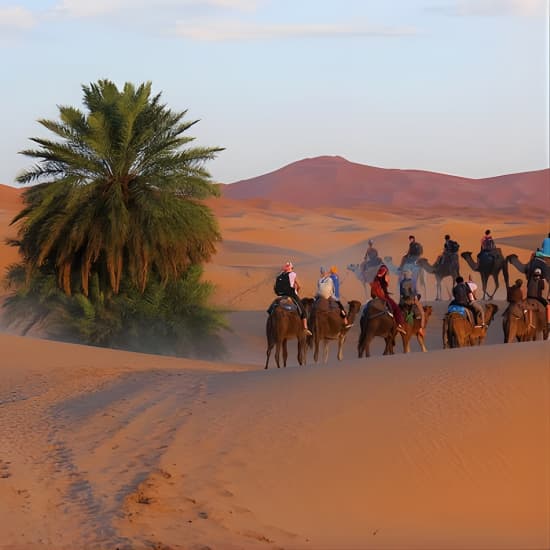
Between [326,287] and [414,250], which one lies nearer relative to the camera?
[326,287]

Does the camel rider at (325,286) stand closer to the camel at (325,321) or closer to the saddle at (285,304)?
the camel at (325,321)

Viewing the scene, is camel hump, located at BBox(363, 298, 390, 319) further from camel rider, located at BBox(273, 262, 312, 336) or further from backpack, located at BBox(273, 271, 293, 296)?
backpack, located at BBox(273, 271, 293, 296)

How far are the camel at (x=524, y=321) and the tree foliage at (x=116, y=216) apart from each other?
9260 millimetres

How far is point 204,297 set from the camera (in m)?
32.5

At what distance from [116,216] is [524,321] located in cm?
1038

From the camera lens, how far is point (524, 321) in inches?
949

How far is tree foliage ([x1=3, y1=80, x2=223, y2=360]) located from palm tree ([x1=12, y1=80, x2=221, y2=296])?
3cm

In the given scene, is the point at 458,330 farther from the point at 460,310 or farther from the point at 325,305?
the point at 325,305

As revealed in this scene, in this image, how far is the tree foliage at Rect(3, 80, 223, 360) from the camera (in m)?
29.1

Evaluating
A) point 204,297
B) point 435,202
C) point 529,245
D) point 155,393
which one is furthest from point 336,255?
point 435,202

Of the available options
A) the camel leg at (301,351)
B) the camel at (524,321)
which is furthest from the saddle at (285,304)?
the camel at (524,321)

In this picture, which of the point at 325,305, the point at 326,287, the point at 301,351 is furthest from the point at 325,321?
the point at 301,351

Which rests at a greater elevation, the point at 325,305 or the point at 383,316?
the point at 325,305

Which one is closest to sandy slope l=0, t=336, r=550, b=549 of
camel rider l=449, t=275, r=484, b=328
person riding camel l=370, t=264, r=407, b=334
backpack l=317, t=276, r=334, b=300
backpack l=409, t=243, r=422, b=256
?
person riding camel l=370, t=264, r=407, b=334
